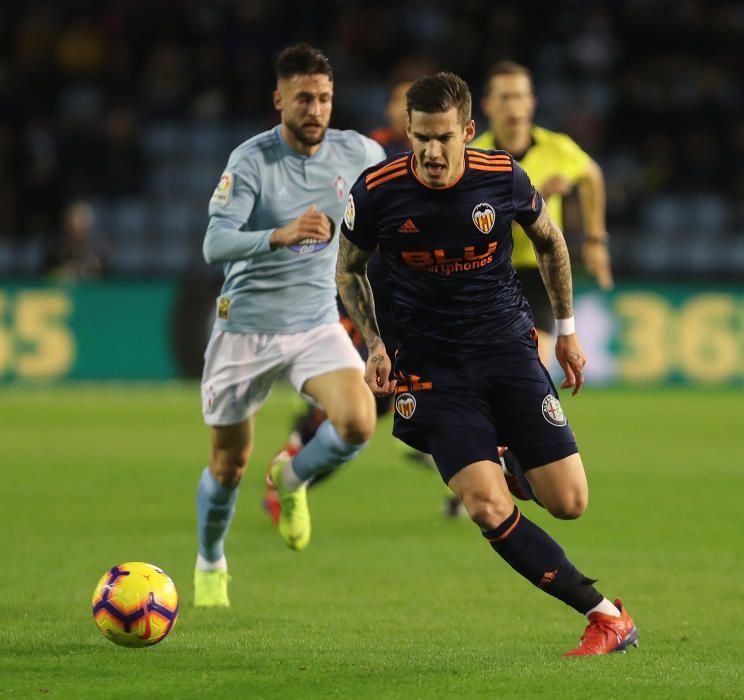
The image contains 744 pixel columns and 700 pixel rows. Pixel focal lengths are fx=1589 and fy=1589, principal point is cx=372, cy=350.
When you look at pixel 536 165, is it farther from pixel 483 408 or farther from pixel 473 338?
pixel 483 408

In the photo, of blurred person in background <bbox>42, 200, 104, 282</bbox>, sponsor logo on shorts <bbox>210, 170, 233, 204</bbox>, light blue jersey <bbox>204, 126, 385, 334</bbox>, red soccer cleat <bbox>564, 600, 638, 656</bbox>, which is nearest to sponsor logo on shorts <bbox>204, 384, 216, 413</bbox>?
light blue jersey <bbox>204, 126, 385, 334</bbox>

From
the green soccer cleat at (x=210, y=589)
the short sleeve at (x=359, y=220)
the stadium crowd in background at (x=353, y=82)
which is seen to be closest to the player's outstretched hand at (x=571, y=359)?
the short sleeve at (x=359, y=220)

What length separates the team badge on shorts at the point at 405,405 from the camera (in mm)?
5676

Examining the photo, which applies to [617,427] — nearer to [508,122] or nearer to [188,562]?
[508,122]

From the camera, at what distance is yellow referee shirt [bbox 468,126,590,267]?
9.12 m

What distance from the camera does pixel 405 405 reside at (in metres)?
5.70

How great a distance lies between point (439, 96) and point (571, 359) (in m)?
1.07

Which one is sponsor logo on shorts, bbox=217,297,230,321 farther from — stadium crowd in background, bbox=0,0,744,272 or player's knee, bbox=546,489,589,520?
stadium crowd in background, bbox=0,0,744,272

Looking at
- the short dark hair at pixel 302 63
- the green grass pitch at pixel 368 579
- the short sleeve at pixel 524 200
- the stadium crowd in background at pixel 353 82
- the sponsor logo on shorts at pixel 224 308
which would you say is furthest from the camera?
the stadium crowd in background at pixel 353 82

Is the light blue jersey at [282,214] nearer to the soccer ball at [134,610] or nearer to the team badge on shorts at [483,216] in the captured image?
the team badge on shorts at [483,216]

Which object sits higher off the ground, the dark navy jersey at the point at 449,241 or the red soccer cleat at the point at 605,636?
the dark navy jersey at the point at 449,241

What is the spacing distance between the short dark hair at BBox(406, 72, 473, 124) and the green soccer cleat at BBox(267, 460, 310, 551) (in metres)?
2.35

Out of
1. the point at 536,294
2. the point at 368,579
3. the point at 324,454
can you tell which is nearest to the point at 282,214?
the point at 324,454

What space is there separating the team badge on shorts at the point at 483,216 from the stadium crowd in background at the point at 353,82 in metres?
14.9
